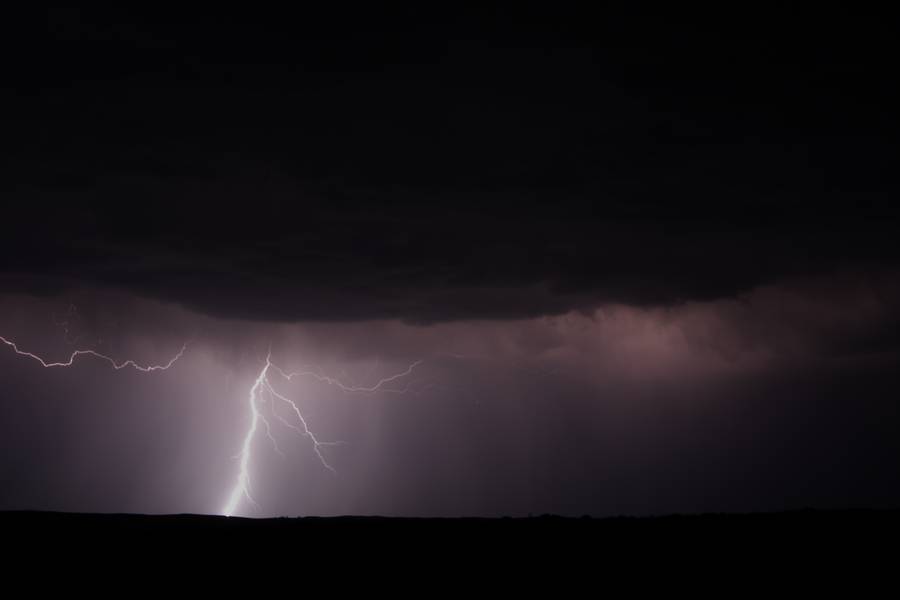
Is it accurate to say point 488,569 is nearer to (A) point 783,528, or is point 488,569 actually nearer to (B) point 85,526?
(A) point 783,528

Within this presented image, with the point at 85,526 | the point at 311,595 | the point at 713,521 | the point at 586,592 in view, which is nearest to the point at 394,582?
the point at 311,595

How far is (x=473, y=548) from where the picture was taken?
11047mm

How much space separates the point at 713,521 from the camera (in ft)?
42.4

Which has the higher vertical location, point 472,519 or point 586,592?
point 472,519

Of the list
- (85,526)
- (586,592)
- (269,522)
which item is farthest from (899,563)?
(85,526)

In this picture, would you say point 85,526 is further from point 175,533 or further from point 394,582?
point 394,582

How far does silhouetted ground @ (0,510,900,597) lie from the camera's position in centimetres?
995

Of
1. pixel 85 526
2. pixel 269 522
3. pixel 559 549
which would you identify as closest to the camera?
pixel 559 549

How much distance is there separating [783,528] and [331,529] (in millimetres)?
7370

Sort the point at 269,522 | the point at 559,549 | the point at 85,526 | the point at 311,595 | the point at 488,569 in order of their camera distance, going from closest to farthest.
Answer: the point at 311,595
the point at 488,569
the point at 559,549
the point at 85,526
the point at 269,522

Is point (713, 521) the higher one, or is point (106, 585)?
point (713, 521)

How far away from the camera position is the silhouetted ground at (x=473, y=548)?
9.95 meters

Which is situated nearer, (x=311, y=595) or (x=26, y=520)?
(x=311, y=595)

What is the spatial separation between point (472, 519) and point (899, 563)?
645cm
